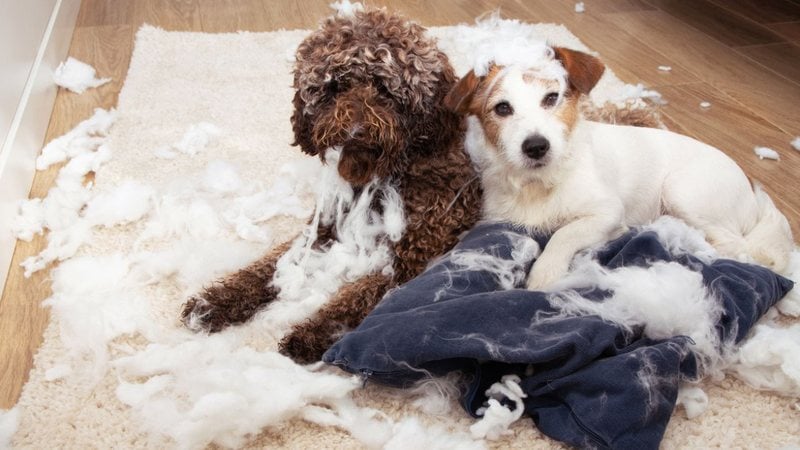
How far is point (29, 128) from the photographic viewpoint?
1.96 m

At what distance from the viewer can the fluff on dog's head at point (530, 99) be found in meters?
1.32

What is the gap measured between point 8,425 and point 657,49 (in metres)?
2.66

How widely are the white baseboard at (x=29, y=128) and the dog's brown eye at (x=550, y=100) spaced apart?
4.20 ft

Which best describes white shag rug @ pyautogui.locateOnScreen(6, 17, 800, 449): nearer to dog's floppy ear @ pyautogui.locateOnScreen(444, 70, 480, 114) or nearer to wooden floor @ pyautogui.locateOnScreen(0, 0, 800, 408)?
wooden floor @ pyautogui.locateOnScreen(0, 0, 800, 408)

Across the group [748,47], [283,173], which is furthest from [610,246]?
[748,47]

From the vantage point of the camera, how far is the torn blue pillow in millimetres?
1096

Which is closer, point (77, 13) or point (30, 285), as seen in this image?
point (30, 285)

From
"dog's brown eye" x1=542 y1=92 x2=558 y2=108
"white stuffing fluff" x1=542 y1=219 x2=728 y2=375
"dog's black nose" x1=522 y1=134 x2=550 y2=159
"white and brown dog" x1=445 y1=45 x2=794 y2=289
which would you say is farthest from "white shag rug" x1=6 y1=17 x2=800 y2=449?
"dog's brown eye" x1=542 y1=92 x2=558 y2=108

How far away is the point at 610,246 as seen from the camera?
1.41 metres

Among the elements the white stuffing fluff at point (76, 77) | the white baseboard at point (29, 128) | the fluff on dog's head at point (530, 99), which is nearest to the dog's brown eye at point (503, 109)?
the fluff on dog's head at point (530, 99)

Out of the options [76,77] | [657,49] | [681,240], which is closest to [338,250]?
[681,240]

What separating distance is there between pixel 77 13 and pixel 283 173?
1697 millimetres

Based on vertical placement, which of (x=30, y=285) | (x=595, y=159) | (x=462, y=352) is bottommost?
(x=30, y=285)

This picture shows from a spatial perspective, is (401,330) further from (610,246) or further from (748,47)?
(748,47)
